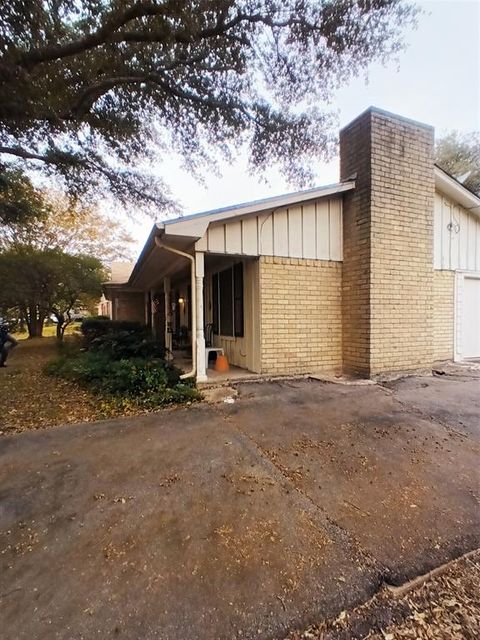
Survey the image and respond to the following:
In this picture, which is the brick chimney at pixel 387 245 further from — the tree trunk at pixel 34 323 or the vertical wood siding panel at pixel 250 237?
the tree trunk at pixel 34 323

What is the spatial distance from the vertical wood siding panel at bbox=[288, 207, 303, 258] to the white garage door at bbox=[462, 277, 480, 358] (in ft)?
15.1

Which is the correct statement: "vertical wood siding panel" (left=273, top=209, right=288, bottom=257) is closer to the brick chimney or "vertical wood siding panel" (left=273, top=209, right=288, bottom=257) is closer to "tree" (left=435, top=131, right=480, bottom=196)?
the brick chimney

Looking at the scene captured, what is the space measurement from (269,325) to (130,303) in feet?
45.8

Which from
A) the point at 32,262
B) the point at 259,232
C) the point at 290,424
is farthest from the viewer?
the point at 32,262

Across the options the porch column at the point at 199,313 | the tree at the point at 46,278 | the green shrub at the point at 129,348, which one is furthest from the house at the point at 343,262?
the tree at the point at 46,278

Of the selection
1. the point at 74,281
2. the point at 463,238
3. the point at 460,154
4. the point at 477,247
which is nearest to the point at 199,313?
the point at 463,238

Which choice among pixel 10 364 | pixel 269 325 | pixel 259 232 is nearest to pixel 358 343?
pixel 269 325

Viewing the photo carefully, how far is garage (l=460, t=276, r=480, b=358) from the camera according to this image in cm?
748

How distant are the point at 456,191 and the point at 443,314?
276 centimetres

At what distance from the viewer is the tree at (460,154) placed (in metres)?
16.2

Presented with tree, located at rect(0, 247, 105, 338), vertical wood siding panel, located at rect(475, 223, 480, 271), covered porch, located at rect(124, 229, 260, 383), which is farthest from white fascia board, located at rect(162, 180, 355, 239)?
tree, located at rect(0, 247, 105, 338)

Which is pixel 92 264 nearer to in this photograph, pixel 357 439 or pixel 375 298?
pixel 375 298

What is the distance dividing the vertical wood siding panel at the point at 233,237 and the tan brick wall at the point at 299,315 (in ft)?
1.71

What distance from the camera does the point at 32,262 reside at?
524 inches
